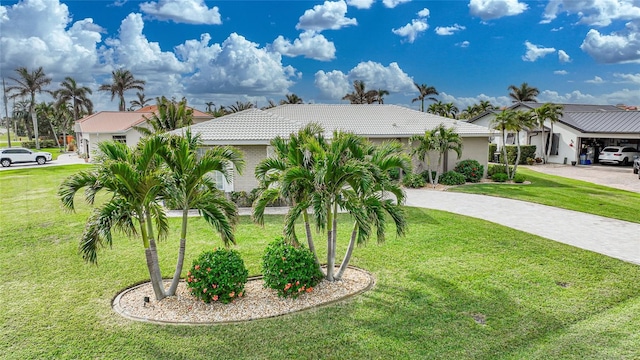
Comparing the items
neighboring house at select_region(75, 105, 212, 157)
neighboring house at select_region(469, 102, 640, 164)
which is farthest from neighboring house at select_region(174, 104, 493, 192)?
neighboring house at select_region(75, 105, 212, 157)

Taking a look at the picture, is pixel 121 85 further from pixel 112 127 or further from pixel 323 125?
pixel 323 125

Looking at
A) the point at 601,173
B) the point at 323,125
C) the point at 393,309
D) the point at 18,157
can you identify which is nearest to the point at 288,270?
the point at 393,309

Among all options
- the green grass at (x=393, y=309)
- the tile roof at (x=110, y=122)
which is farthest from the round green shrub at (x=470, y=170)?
the tile roof at (x=110, y=122)

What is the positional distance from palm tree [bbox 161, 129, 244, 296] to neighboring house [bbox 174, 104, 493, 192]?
804cm

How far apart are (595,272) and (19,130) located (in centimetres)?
11738

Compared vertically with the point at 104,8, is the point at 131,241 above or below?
below

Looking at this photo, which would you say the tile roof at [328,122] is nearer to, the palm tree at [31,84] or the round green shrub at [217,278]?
the round green shrub at [217,278]

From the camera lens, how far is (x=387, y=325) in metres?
6.95

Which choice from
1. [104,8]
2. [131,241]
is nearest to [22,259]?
[131,241]

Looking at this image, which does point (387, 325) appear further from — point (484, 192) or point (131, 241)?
point (484, 192)

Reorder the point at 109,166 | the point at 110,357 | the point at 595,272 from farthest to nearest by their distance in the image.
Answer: the point at 595,272 → the point at 109,166 → the point at 110,357

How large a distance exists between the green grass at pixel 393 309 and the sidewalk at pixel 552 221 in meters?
1.01

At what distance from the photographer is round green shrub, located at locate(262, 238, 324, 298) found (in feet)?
25.6

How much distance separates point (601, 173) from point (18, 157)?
46.1 metres
